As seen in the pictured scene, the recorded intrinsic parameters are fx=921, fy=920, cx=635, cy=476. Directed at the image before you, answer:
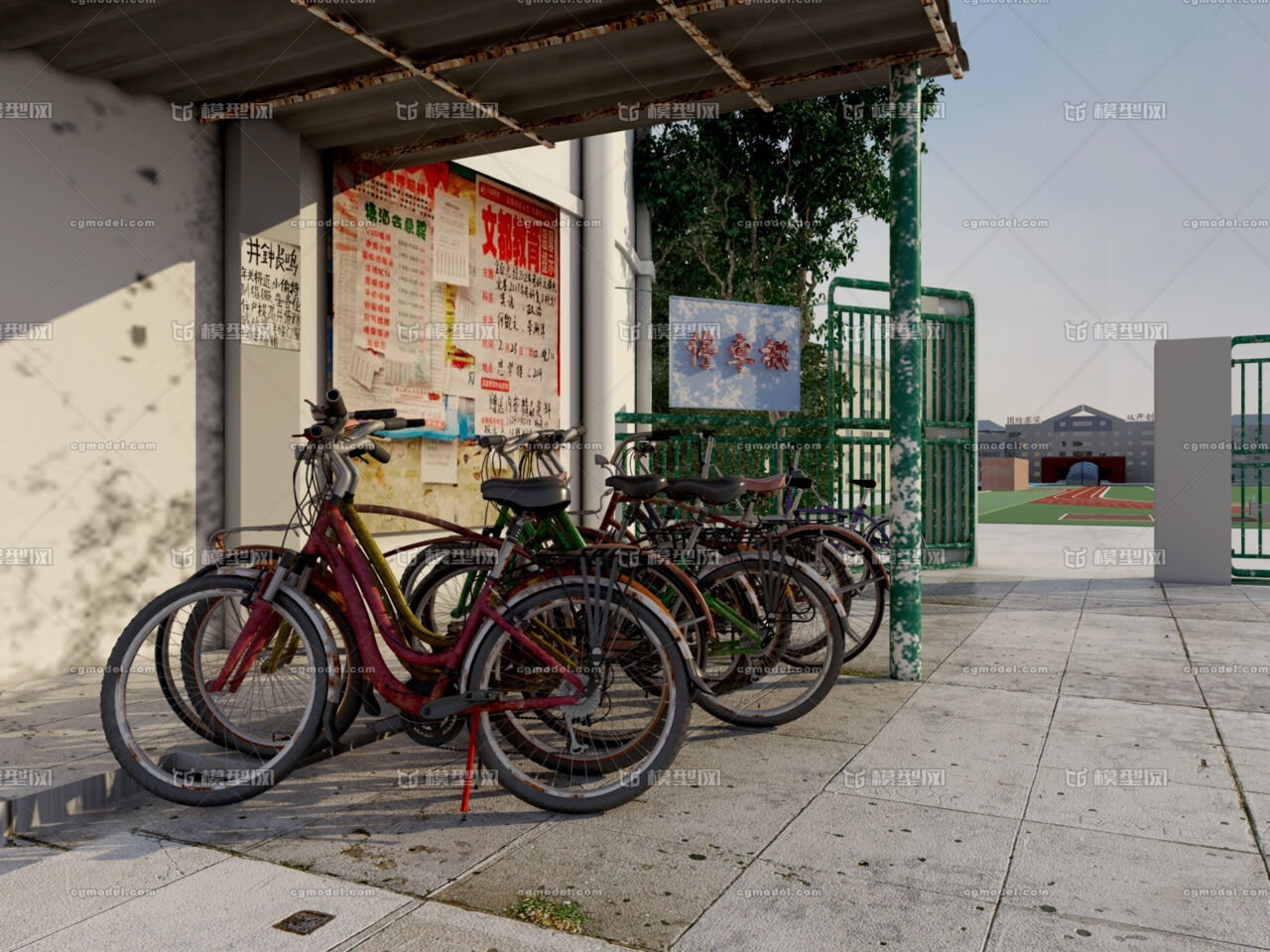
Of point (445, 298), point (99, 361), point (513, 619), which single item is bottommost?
point (513, 619)

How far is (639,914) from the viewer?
7.39ft

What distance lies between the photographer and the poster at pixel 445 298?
5.91 m

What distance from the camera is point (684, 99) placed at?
485 cm

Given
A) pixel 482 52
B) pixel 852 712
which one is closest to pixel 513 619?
pixel 852 712

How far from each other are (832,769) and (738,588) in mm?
885

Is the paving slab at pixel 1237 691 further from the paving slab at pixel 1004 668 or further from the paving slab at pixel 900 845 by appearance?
the paving slab at pixel 900 845

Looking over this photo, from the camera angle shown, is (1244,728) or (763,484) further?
(763,484)

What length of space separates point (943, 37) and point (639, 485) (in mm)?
2443

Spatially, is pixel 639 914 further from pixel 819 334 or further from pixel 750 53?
pixel 819 334

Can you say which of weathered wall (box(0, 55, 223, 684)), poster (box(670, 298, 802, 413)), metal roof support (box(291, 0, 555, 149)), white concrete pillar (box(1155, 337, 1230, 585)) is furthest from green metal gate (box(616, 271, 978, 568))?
weathered wall (box(0, 55, 223, 684))

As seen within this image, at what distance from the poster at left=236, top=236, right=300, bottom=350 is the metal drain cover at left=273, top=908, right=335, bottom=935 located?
3.68 m

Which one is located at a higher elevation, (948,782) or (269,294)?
(269,294)

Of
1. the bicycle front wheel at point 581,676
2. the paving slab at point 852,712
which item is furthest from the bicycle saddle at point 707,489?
the bicycle front wheel at point 581,676

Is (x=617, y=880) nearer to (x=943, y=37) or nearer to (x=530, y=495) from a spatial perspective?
(x=530, y=495)
